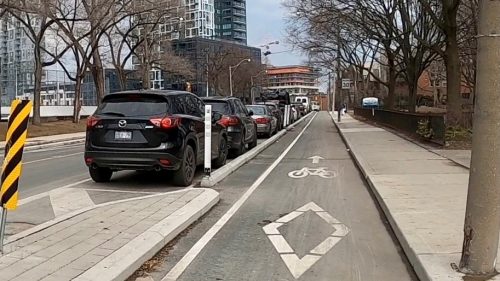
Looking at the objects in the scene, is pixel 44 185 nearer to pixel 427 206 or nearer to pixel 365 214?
pixel 365 214

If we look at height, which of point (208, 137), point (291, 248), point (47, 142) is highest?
point (208, 137)

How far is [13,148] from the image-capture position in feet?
19.7

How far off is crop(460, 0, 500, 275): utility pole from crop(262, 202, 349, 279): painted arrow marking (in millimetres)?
1682

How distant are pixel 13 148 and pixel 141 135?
4626mm

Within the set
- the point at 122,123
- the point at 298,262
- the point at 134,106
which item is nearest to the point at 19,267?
the point at 298,262

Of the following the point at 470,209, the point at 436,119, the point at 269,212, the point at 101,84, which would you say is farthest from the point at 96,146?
the point at 101,84

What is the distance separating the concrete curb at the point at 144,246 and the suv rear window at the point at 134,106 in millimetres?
2513

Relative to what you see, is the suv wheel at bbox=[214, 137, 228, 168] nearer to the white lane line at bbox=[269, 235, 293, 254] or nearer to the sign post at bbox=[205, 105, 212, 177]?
the sign post at bbox=[205, 105, 212, 177]

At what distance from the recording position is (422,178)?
38.1 ft

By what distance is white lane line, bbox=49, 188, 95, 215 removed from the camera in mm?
8844

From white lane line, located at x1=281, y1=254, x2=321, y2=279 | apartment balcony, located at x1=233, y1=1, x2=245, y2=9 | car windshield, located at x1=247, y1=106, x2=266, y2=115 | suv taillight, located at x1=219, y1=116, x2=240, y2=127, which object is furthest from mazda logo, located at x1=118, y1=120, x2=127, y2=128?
apartment balcony, located at x1=233, y1=1, x2=245, y2=9

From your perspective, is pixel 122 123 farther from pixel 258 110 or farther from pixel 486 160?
pixel 258 110

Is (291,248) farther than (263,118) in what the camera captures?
No

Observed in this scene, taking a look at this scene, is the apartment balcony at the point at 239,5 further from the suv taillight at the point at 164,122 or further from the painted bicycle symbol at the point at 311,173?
the suv taillight at the point at 164,122
